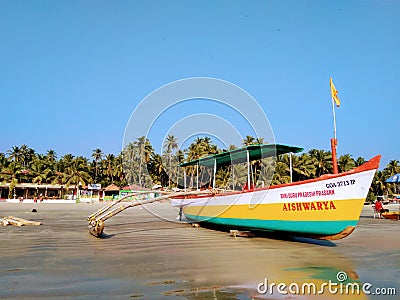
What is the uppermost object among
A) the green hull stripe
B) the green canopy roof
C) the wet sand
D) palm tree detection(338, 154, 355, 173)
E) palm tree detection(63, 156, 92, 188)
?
palm tree detection(338, 154, 355, 173)

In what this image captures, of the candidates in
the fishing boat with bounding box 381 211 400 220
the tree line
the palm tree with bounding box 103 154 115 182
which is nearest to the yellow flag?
the fishing boat with bounding box 381 211 400 220

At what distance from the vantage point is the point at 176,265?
6.86 meters

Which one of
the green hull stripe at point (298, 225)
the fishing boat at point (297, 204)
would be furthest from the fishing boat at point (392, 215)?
the green hull stripe at point (298, 225)

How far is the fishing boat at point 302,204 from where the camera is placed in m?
8.91

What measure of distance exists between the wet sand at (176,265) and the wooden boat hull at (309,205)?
22.6 inches

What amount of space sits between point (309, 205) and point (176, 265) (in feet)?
15.2

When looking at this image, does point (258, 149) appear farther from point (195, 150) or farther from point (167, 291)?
point (195, 150)

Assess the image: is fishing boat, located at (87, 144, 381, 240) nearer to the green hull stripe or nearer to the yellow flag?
the green hull stripe

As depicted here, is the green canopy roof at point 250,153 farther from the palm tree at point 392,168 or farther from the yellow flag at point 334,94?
the palm tree at point 392,168

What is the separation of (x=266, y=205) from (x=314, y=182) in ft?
6.42

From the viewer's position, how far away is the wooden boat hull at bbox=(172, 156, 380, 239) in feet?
29.2

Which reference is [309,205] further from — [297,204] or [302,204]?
[297,204]

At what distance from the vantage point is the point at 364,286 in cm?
525

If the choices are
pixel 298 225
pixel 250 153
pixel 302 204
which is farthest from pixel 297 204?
pixel 250 153
